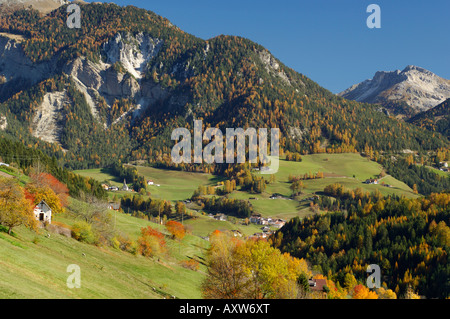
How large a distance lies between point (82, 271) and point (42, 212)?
3032 cm

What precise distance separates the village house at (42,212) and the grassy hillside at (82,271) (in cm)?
706

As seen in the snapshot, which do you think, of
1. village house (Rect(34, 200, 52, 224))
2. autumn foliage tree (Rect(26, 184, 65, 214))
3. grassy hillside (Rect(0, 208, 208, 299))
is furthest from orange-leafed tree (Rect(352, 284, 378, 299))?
village house (Rect(34, 200, 52, 224))

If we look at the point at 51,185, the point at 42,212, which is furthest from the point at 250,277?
the point at 51,185

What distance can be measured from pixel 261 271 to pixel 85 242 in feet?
117

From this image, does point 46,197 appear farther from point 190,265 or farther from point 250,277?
point 250,277

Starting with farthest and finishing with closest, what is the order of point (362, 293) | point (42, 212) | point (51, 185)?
point (51, 185), point (362, 293), point (42, 212)

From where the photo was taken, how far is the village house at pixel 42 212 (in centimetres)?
7605

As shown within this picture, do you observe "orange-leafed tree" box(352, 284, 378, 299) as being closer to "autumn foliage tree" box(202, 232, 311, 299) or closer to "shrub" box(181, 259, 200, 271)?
"shrub" box(181, 259, 200, 271)

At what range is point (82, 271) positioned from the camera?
51594 millimetres

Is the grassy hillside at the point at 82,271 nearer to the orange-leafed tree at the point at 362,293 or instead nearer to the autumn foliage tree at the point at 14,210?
the autumn foliage tree at the point at 14,210

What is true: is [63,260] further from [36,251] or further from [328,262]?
[328,262]

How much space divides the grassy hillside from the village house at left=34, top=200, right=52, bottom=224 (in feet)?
23.2
